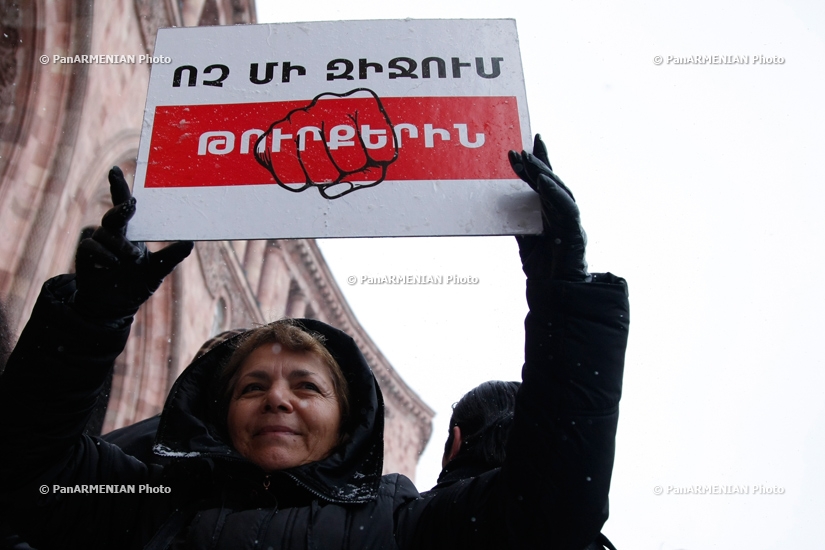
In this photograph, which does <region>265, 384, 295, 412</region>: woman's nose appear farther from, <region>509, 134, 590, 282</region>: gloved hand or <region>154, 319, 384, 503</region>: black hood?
<region>509, 134, 590, 282</region>: gloved hand

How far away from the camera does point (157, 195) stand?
1.89 metres

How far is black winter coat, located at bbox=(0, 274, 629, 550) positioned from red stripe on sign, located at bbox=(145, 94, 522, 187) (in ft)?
1.58

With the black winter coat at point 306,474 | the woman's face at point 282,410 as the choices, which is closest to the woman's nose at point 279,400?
the woman's face at point 282,410

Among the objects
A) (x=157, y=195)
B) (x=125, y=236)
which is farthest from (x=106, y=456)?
(x=157, y=195)

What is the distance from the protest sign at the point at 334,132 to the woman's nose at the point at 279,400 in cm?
45

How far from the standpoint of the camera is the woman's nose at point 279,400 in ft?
6.06

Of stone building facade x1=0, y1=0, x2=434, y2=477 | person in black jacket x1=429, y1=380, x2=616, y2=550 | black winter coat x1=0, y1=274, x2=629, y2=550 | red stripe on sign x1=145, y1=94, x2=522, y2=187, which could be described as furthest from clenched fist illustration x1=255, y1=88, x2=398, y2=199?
stone building facade x1=0, y1=0, x2=434, y2=477

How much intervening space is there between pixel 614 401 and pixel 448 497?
0.49m

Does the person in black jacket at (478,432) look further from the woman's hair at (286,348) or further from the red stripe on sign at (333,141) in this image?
the red stripe on sign at (333,141)

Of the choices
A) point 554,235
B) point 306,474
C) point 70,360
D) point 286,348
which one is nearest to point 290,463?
point 306,474

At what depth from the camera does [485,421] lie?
7.29ft

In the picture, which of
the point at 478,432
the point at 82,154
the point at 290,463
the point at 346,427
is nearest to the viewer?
the point at 290,463

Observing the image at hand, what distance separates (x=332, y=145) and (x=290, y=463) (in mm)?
940

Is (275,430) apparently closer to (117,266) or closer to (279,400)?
(279,400)
